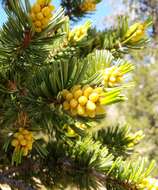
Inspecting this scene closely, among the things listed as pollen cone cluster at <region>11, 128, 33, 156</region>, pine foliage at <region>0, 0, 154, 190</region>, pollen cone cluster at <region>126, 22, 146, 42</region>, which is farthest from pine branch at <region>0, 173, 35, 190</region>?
pollen cone cluster at <region>126, 22, 146, 42</region>

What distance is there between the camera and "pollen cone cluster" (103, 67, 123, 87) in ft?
3.66

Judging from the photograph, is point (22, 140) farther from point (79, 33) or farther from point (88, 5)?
point (88, 5)

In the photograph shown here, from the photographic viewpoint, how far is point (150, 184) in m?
1.53

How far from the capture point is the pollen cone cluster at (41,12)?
113 cm

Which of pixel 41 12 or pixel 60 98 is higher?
pixel 41 12

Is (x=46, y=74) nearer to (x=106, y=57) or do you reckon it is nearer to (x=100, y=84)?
(x=100, y=84)

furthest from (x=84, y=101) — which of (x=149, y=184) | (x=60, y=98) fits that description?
(x=149, y=184)

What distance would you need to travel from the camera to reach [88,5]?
203cm

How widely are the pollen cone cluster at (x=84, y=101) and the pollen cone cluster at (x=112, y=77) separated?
0.28 feet

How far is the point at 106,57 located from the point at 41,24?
245 millimetres

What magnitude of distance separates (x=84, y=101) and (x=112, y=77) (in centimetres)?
16

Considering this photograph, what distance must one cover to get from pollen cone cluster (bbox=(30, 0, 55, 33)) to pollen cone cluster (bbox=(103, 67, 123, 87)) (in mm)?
211

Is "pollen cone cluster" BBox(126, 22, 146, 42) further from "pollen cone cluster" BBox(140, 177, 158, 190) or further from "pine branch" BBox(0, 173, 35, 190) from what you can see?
"pine branch" BBox(0, 173, 35, 190)

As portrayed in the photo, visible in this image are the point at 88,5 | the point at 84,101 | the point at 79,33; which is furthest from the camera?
the point at 88,5
